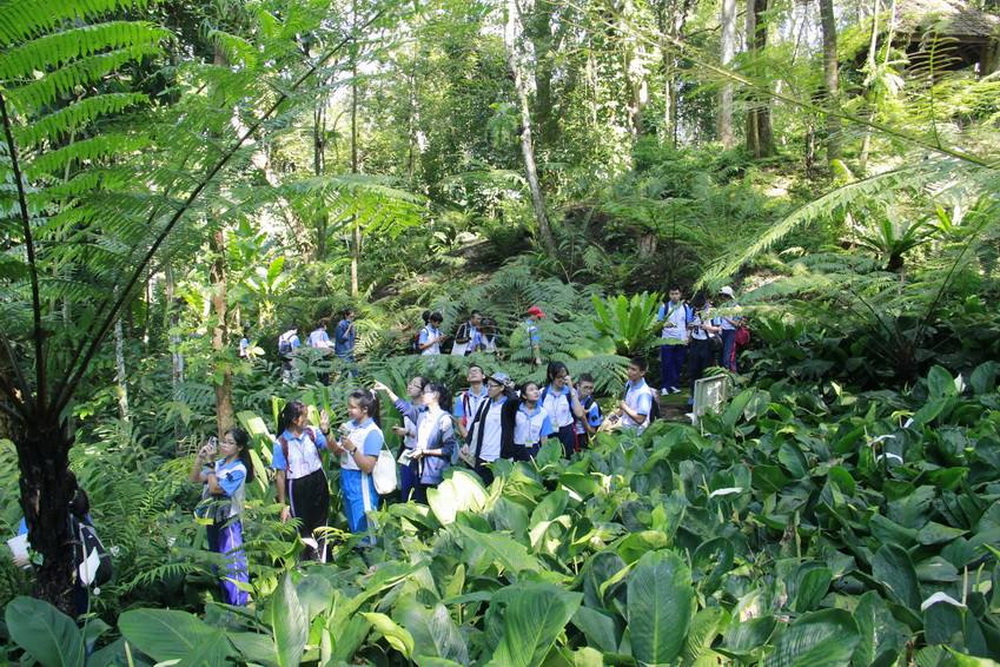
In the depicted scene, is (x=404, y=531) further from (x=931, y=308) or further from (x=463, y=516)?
(x=931, y=308)

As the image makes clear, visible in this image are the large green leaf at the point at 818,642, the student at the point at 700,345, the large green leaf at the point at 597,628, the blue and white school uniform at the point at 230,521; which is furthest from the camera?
the student at the point at 700,345

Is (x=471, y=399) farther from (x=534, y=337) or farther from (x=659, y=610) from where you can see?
(x=659, y=610)

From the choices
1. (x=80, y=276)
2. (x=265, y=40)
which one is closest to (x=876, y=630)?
(x=265, y=40)

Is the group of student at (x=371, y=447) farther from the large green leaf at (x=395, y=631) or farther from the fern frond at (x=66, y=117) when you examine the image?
the large green leaf at (x=395, y=631)

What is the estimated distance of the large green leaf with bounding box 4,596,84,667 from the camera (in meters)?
1.61

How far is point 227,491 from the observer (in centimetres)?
415

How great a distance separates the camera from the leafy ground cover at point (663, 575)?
56.2 inches

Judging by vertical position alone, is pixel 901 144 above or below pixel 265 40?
below

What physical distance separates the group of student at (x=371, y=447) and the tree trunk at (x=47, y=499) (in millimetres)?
1575

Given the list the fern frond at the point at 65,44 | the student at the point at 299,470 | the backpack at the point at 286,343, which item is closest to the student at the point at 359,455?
the student at the point at 299,470

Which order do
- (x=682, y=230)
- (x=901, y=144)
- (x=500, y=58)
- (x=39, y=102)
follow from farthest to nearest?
1. (x=500, y=58)
2. (x=682, y=230)
3. (x=901, y=144)
4. (x=39, y=102)

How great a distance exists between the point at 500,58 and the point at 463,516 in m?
13.7

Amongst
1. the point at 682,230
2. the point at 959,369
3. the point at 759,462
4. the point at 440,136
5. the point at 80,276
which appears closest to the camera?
the point at 759,462

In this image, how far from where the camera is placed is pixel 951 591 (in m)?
1.79
